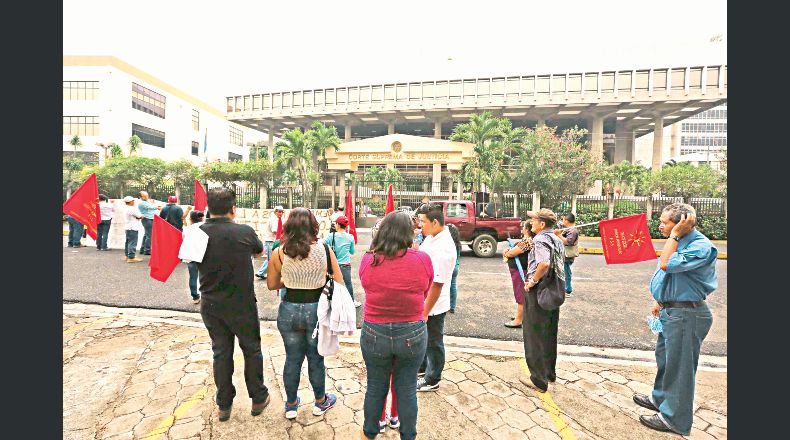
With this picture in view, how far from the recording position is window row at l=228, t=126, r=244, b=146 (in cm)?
6491

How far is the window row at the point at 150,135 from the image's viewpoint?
44.8 metres

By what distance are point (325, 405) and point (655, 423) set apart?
277 centimetres

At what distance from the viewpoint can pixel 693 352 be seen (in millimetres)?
2949

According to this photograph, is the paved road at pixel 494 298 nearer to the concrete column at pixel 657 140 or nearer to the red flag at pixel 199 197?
the red flag at pixel 199 197

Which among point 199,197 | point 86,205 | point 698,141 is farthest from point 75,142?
point 698,141

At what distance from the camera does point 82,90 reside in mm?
41281

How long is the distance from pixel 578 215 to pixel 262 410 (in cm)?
2074

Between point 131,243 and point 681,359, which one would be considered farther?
point 131,243

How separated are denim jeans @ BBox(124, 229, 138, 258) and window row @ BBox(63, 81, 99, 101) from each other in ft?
142

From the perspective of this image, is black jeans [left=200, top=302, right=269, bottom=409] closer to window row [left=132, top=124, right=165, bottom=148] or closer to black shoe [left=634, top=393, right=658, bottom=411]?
black shoe [left=634, top=393, right=658, bottom=411]

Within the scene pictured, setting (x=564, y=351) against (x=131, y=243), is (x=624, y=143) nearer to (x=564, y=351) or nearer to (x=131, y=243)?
(x=564, y=351)

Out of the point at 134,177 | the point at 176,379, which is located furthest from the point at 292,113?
the point at 176,379

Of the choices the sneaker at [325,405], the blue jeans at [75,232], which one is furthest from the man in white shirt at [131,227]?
A: the sneaker at [325,405]

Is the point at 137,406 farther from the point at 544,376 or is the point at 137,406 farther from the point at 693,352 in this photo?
the point at 693,352
